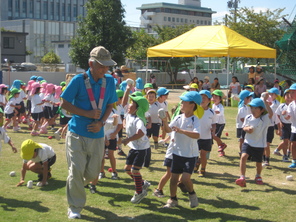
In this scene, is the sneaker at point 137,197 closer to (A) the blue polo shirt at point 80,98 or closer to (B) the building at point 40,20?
(A) the blue polo shirt at point 80,98

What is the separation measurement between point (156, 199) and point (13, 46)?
56.7 m

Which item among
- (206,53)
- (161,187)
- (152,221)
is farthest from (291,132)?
(206,53)

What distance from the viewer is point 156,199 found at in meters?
7.16

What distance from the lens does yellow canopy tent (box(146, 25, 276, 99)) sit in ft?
70.4

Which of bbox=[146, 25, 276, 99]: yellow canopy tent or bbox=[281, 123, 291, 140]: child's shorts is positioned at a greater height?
bbox=[146, 25, 276, 99]: yellow canopy tent

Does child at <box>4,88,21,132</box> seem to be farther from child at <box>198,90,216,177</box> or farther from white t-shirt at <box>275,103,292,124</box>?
white t-shirt at <box>275,103,292,124</box>

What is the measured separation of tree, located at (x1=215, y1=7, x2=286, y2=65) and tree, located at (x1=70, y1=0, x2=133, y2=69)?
43.1 feet

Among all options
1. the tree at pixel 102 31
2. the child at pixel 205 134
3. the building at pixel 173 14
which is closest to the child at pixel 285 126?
the child at pixel 205 134

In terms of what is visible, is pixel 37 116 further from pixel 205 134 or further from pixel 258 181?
pixel 258 181

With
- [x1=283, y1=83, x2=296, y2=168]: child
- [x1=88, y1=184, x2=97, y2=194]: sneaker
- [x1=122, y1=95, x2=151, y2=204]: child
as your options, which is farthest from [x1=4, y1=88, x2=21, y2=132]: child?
[x1=283, y1=83, x2=296, y2=168]: child

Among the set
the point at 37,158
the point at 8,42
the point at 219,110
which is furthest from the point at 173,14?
the point at 37,158

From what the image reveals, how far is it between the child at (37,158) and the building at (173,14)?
115 m

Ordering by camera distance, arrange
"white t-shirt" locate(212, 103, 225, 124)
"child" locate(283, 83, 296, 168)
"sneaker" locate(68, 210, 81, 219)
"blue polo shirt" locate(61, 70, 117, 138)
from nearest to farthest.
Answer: "blue polo shirt" locate(61, 70, 117, 138) → "sneaker" locate(68, 210, 81, 219) → "child" locate(283, 83, 296, 168) → "white t-shirt" locate(212, 103, 225, 124)

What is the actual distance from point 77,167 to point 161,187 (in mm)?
1863
